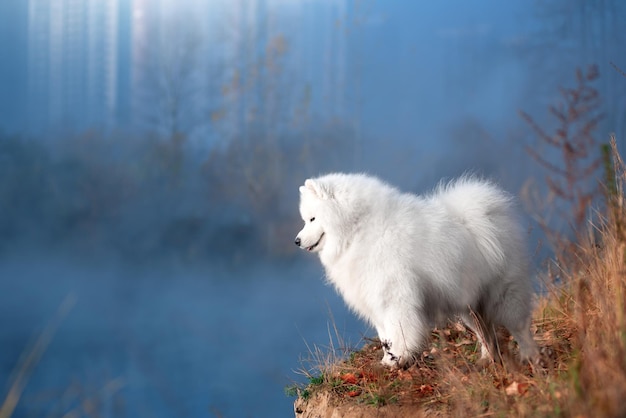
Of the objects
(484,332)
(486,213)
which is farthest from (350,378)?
(486,213)

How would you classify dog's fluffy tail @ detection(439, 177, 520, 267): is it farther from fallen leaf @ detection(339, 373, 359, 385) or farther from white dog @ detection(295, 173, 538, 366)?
fallen leaf @ detection(339, 373, 359, 385)

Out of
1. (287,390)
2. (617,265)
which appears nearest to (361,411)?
(287,390)

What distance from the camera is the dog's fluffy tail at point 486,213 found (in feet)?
19.3

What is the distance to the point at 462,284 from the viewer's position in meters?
5.76

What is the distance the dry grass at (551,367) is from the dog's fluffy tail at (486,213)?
2.12 feet

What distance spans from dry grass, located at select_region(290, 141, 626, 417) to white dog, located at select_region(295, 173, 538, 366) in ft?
0.95

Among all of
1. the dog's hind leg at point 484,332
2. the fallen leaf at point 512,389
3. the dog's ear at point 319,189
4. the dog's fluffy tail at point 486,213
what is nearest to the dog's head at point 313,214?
the dog's ear at point 319,189

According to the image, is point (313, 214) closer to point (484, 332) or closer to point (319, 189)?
point (319, 189)

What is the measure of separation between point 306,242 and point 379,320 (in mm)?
969

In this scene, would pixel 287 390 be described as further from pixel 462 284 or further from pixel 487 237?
pixel 487 237

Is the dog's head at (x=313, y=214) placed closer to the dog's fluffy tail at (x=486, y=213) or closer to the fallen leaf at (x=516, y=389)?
the dog's fluffy tail at (x=486, y=213)

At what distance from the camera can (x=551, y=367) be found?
5078 millimetres

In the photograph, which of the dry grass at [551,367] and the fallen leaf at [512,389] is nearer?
the dry grass at [551,367]

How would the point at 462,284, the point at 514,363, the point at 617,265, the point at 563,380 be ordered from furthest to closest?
the point at 462,284 < the point at 514,363 < the point at 617,265 < the point at 563,380
